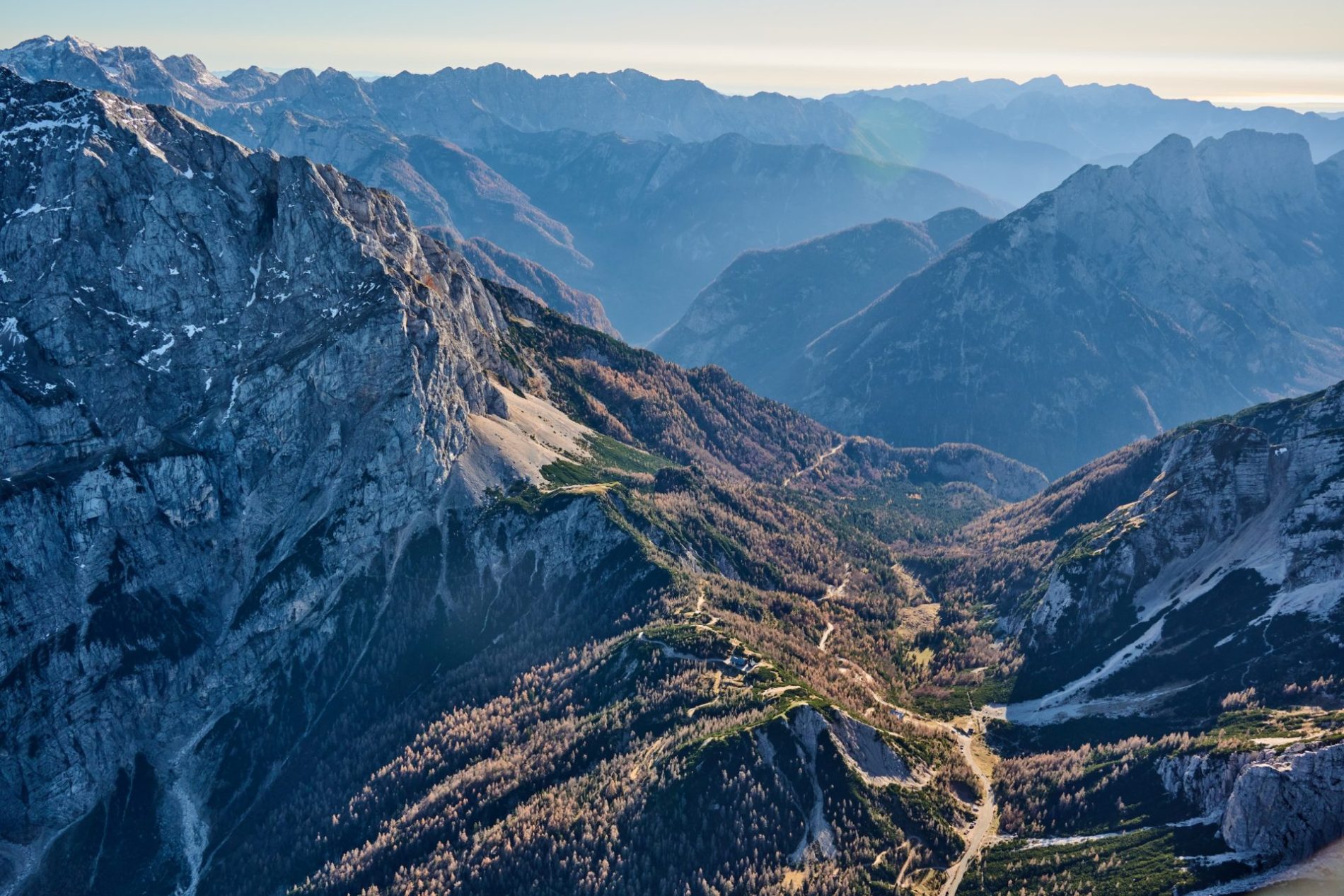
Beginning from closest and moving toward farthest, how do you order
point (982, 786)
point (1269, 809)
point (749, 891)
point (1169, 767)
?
point (1269, 809) < point (749, 891) < point (1169, 767) < point (982, 786)

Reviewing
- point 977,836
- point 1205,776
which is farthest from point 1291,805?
point 977,836

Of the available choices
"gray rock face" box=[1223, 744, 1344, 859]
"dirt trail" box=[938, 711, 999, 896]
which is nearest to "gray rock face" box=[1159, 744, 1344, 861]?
"gray rock face" box=[1223, 744, 1344, 859]

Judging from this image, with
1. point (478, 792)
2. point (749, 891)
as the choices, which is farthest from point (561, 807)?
point (749, 891)

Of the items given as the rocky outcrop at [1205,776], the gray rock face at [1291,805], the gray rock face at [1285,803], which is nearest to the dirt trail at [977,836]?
the rocky outcrop at [1205,776]

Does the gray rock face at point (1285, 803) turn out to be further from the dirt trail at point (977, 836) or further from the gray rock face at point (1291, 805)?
the dirt trail at point (977, 836)

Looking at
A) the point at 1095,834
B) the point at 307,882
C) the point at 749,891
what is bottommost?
the point at 1095,834

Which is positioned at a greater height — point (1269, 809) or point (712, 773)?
point (712, 773)

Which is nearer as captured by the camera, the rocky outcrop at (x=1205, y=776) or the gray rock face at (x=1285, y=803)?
the gray rock face at (x=1285, y=803)

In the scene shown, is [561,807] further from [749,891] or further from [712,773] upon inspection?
[749,891]

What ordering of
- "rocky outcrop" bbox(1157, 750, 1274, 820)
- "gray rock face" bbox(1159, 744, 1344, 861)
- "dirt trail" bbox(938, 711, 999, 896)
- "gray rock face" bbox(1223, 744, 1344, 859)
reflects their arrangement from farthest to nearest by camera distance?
"dirt trail" bbox(938, 711, 999, 896), "rocky outcrop" bbox(1157, 750, 1274, 820), "gray rock face" bbox(1159, 744, 1344, 861), "gray rock face" bbox(1223, 744, 1344, 859)

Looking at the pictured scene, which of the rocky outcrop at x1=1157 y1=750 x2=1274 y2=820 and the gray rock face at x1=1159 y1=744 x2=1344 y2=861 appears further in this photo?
the rocky outcrop at x1=1157 y1=750 x2=1274 y2=820

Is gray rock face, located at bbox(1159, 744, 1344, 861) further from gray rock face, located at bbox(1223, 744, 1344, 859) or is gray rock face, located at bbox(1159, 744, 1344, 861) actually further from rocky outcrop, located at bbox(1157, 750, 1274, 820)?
rocky outcrop, located at bbox(1157, 750, 1274, 820)
